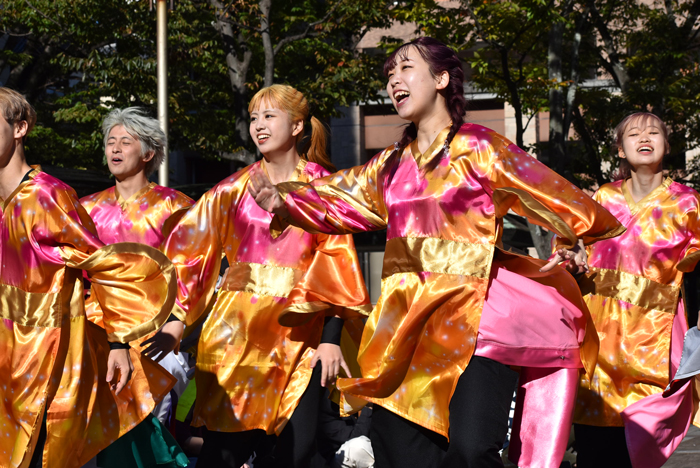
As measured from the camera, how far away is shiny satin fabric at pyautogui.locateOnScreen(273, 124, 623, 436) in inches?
105

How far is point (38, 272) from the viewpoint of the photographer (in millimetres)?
3092

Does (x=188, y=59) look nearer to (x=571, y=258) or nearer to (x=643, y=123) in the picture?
(x=643, y=123)

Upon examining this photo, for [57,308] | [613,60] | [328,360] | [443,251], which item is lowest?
[328,360]

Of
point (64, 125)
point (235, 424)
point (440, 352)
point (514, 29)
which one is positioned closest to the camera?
point (440, 352)

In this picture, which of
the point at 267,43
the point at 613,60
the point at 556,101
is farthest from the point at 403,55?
the point at 613,60

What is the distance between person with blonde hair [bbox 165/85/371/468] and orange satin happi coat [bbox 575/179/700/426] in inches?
46.3

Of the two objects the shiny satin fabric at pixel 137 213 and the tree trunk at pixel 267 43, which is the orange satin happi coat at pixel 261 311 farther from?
the tree trunk at pixel 267 43

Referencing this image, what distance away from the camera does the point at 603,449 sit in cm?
404

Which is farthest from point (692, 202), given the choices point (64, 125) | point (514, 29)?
point (64, 125)

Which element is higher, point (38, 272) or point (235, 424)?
point (38, 272)

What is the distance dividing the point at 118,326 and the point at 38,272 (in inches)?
13.1

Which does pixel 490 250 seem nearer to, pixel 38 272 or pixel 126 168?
pixel 38 272

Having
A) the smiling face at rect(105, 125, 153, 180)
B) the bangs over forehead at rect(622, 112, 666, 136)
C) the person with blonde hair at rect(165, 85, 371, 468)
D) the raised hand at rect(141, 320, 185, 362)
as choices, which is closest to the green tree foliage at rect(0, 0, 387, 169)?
the smiling face at rect(105, 125, 153, 180)

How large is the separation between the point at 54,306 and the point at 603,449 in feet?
8.14
